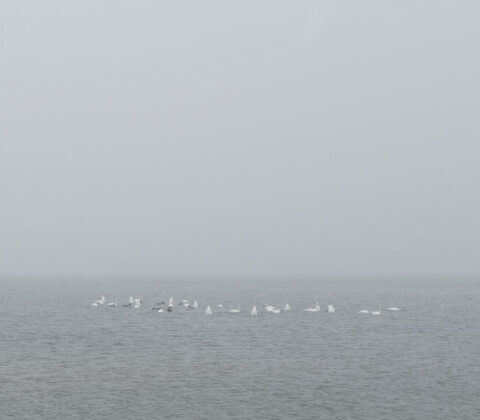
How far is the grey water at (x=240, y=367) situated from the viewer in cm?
5159

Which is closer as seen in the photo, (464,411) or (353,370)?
(464,411)

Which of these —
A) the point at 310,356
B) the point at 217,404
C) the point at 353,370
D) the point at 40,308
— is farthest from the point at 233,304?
the point at 217,404

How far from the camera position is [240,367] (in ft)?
220

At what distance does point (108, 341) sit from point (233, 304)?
2500 inches

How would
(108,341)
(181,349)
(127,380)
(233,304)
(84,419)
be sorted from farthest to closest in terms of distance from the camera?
(233,304), (108,341), (181,349), (127,380), (84,419)

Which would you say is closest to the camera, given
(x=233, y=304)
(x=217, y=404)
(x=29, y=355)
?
(x=217, y=404)

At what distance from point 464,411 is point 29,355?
1718 inches

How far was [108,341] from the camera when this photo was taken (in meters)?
85.2

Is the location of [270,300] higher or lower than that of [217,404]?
higher

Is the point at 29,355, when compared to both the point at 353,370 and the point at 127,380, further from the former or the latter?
the point at 353,370

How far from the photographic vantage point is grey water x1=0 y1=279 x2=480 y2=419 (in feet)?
169

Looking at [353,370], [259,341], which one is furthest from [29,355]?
[353,370]

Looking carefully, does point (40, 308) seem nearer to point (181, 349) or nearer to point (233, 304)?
point (233, 304)

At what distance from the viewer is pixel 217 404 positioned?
172 ft
